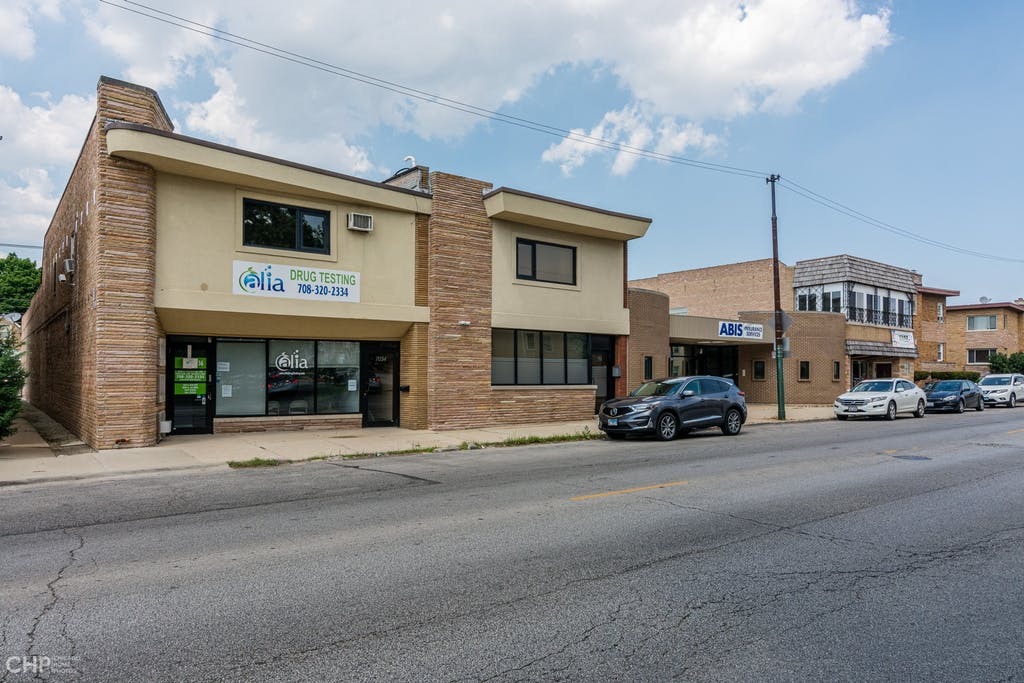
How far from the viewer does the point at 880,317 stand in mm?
37375

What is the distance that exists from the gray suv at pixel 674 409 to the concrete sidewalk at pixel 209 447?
1.60m

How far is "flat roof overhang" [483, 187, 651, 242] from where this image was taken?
60.7 feet

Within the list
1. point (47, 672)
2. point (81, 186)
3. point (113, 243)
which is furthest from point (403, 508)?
point (81, 186)

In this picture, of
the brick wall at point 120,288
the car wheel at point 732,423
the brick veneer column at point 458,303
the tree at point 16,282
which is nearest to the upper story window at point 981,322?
the car wheel at point 732,423

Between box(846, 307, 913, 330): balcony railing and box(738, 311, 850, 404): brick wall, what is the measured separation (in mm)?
3364

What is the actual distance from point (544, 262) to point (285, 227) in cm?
791

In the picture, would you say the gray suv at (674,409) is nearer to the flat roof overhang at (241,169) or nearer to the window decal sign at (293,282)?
the window decal sign at (293,282)

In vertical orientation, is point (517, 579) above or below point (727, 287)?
below

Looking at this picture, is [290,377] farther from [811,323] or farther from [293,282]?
[811,323]

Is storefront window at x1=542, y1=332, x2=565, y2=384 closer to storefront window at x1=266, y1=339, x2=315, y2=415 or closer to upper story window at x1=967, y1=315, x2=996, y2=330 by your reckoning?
storefront window at x1=266, y1=339, x2=315, y2=415

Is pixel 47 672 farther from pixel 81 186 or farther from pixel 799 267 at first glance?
pixel 799 267

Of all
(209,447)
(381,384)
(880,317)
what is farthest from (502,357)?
(880,317)

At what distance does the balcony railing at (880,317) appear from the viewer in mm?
36000

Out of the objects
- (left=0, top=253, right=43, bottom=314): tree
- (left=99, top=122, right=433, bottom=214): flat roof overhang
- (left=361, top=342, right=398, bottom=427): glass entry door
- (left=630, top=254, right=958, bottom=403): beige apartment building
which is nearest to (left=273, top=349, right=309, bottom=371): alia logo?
(left=361, top=342, right=398, bottom=427): glass entry door
